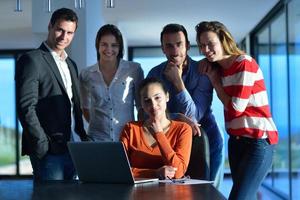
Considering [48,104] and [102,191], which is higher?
[48,104]

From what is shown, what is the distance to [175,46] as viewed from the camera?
281 centimetres

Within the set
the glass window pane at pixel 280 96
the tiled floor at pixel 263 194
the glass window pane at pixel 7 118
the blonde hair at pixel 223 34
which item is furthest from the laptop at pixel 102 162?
the glass window pane at pixel 7 118

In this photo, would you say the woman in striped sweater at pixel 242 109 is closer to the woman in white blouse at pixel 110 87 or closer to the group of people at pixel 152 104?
the group of people at pixel 152 104

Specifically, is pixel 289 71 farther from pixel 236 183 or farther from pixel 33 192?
pixel 33 192

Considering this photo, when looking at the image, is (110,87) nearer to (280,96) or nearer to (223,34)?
(223,34)

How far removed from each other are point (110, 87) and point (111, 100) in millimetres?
72

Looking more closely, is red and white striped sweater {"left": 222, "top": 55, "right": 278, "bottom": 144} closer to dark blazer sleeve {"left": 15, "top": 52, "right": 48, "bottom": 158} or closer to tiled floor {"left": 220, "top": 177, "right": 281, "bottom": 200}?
dark blazer sleeve {"left": 15, "top": 52, "right": 48, "bottom": 158}

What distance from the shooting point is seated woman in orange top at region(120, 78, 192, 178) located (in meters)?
2.36

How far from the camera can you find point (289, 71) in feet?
21.0

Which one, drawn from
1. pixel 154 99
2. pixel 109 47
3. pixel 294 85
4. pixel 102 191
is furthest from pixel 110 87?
pixel 294 85

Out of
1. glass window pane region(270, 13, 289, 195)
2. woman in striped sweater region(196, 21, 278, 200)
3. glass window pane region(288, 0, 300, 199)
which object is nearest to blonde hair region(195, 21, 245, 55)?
woman in striped sweater region(196, 21, 278, 200)

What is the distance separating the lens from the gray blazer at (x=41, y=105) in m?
2.59

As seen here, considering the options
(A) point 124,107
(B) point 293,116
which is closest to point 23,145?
(A) point 124,107

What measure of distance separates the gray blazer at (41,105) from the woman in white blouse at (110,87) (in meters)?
0.22
